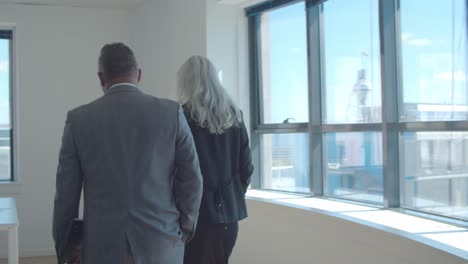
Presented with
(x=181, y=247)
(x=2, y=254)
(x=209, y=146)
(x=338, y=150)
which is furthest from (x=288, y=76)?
(x=2, y=254)

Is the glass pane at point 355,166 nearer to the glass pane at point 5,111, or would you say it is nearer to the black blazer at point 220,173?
the black blazer at point 220,173

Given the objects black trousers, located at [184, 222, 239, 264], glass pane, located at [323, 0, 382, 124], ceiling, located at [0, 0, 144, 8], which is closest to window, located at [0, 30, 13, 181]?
ceiling, located at [0, 0, 144, 8]

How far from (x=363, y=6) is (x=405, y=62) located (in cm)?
52

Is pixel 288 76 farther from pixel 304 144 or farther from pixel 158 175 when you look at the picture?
pixel 158 175

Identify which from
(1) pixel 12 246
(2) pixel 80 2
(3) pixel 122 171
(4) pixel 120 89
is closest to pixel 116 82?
(4) pixel 120 89

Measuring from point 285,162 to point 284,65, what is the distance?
778 millimetres

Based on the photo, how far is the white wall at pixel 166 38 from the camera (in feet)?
14.3

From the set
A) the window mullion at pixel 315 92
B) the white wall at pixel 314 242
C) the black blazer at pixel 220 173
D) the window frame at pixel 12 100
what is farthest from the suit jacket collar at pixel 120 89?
the window frame at pixel 12 100

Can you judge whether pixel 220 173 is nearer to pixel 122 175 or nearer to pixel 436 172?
pixel 122 175

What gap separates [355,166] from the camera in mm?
3504

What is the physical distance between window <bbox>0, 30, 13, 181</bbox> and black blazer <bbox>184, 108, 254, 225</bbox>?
3891 mm

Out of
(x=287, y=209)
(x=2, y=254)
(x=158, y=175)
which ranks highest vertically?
(x=158, y=175)

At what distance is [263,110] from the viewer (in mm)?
4395

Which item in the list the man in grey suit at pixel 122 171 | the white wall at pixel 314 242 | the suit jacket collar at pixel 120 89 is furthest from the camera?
the white wall at pixel 314 242
